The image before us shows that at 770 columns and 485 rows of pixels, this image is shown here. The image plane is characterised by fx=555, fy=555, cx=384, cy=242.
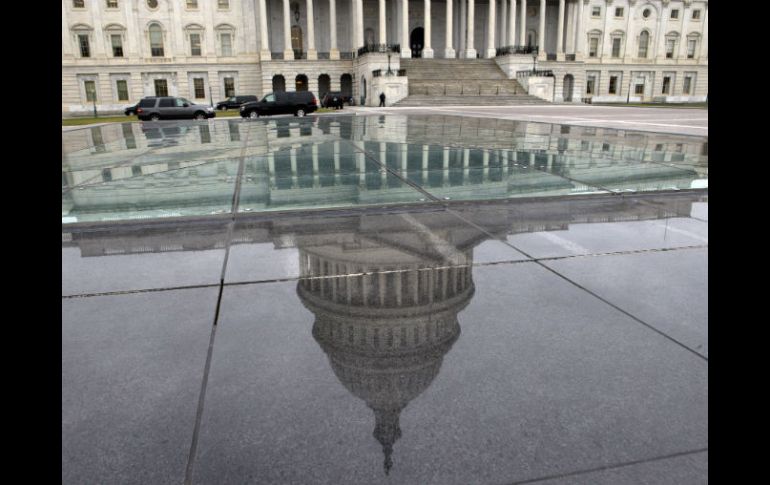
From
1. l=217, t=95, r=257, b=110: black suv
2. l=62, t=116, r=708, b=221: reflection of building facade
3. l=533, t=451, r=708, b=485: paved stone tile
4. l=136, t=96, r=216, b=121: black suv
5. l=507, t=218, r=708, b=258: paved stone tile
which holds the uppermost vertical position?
l=217, t=95, r=257, b=110: black suv

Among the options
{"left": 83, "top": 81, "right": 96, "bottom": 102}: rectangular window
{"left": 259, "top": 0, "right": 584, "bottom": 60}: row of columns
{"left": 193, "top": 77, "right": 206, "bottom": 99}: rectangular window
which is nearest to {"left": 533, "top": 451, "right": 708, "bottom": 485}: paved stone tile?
{"left": 259, "top": 0, "right": 584, "bottom": 60}: row of columns

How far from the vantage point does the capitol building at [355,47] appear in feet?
212

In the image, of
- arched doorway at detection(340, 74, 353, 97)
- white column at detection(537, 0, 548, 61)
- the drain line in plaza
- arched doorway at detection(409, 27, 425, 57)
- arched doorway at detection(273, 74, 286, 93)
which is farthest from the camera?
arched doorway at detection(409, 27, 425, 57)

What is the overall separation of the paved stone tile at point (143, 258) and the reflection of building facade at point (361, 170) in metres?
1.06

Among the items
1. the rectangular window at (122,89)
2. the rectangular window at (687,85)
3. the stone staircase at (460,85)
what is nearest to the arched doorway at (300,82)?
the stone staircase at (460,85)

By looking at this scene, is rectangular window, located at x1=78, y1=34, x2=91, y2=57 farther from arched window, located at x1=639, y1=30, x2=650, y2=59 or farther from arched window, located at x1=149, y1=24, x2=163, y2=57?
arched window, located at x1=639, y1=30, x2=650, y2=59

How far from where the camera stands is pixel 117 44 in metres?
69.9

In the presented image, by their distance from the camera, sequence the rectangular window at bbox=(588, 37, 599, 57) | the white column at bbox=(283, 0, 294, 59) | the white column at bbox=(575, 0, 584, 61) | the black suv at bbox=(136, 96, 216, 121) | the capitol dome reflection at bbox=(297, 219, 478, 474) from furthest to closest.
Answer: the rectangular window at bbox=(588, 37, 599, 57) < the white column at bbox=(575, 0, 584, 61) < the white column at bbox=(283, 0, 294, 59) < the black suv at bbox=(136, 96, 216, 121) < the capitol dome reflection at bbox=(297, 219, 478, 474)

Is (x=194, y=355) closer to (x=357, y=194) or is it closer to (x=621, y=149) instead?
(x=357, y=194)

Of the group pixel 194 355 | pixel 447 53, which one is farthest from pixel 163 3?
pixel 194 355

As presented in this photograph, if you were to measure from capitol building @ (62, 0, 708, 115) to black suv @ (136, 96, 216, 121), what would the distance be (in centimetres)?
2229

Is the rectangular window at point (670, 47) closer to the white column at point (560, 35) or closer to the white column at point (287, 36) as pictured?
the white column at point (560, 35)

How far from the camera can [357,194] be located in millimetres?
7926

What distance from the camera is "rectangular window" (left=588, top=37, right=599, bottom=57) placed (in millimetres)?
81875
